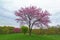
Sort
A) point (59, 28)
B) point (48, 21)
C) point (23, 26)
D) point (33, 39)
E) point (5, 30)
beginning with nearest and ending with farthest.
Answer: point (33, 39) < point (48, 21) < point (23, 26) < point (5, 30) < point (59, 28)

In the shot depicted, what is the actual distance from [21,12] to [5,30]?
11161 mm

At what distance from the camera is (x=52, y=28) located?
41.0 m

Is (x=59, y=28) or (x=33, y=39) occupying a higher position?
(x=59, y=28)

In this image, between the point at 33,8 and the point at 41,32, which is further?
the point at 41,32

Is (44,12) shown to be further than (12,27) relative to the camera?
No

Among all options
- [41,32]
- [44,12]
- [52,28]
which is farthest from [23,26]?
[52,28]

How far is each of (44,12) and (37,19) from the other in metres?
1.54

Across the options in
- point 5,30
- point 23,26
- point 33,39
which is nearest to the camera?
point 33,39

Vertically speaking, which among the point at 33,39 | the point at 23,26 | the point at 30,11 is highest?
the point at 30,11

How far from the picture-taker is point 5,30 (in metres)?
37.6

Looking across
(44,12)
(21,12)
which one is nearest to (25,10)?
(21,12)

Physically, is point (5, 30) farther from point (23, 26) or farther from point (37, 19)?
point (37, 19)

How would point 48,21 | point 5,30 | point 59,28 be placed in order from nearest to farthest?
1. point 48,21
2. point 5,30
3. point 59,28

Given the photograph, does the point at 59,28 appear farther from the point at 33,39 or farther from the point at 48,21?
the point at 33,39
